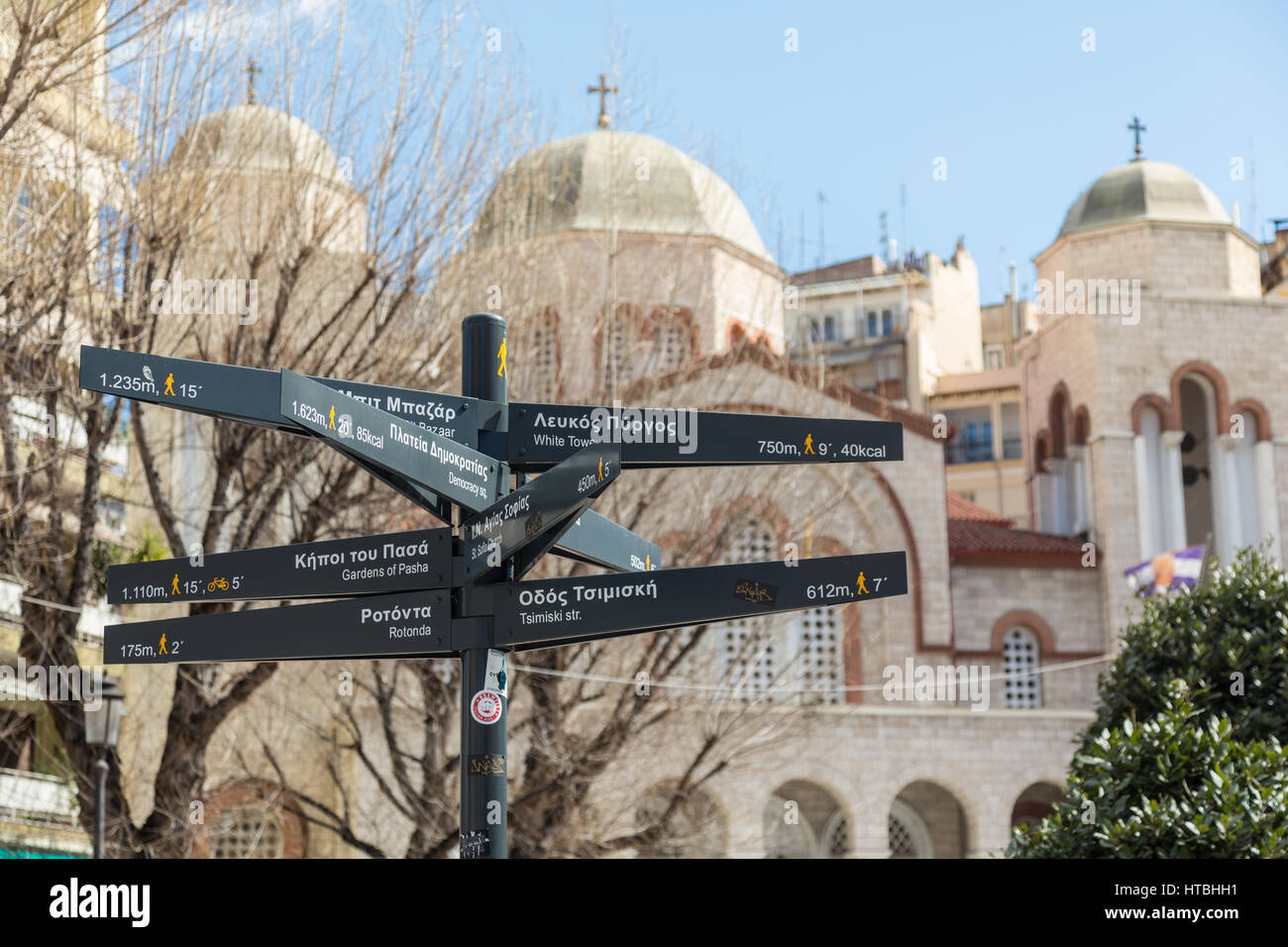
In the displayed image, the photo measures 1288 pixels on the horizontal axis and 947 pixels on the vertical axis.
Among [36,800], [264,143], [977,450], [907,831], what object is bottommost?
[907,831]

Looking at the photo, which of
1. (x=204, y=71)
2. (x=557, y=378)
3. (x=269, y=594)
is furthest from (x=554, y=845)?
(x=269, y=594)

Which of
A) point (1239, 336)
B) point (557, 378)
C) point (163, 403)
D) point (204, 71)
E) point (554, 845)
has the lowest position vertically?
point (554, 845)

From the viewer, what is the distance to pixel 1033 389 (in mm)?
33844

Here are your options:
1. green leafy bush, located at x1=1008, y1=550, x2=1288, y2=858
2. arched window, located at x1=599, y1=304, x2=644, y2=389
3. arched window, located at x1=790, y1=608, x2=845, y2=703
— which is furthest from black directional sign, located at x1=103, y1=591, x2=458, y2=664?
arched window, located at x1=790, y1=608, x2=845, y2=703

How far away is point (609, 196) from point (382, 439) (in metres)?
14.6

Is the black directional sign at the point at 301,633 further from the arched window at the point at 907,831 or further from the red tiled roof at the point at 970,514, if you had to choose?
the red tiled roof at the point at 970,514

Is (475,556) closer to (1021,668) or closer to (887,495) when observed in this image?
(887,495)

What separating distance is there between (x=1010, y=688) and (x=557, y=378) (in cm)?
1506

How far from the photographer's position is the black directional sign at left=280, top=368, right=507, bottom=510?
3.97 m

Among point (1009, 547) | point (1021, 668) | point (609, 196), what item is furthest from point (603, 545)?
point (1009, 547)

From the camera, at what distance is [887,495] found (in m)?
27.5

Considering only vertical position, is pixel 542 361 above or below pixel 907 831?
above
